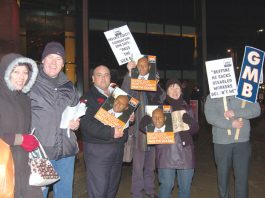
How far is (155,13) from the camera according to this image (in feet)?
104

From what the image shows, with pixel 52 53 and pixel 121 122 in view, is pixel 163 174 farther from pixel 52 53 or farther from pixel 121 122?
pixel 52 53

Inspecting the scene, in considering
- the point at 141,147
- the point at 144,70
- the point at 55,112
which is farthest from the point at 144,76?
the point at 55,112

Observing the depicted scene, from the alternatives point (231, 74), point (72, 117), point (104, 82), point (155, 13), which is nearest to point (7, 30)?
point (104, 82)

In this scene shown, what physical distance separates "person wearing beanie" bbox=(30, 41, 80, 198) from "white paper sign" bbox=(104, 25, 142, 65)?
141 cm

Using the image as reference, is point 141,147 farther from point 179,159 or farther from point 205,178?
point 205,178

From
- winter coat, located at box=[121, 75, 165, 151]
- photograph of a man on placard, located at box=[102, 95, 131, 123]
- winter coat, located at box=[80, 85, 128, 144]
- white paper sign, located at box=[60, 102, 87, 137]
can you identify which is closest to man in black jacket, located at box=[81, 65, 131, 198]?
winter coat, located at box=[80, 85, 128, 144]

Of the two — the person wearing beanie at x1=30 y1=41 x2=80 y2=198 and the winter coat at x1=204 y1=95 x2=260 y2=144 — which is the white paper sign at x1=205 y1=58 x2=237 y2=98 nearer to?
the winter coat at x1=204 y1=95 x2=260 y2=144

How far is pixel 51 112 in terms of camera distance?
409 centimetres

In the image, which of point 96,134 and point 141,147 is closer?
point 96,134

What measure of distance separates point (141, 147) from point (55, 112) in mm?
→ 1915

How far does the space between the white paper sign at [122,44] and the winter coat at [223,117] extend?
138 cm

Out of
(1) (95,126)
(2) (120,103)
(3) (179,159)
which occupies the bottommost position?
(3) (179,159)

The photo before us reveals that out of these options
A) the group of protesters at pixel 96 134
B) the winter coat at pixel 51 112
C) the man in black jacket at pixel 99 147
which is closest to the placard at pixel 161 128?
the group of protesters at pixel 96 134

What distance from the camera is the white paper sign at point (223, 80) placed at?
5062 millimetres
